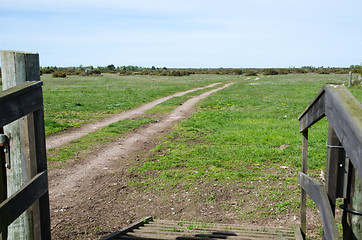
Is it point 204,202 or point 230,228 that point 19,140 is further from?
point 204,202

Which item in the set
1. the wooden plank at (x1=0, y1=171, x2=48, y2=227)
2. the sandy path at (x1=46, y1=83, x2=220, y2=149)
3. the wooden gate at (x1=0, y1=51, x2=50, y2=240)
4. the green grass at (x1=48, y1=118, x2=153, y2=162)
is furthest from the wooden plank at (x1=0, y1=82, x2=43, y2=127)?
the sandy path at (x1=46, y1=83, x2=220, y2=149)

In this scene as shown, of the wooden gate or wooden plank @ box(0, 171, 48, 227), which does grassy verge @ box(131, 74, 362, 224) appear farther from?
wooden plank @ box(0, 171, 48, 227)

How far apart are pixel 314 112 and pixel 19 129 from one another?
2843mm

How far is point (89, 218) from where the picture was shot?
5.50 metres

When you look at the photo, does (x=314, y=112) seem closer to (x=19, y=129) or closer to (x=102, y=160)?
(x=19, y=129)

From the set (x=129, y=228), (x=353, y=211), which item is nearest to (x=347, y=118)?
(x=353, y=211)

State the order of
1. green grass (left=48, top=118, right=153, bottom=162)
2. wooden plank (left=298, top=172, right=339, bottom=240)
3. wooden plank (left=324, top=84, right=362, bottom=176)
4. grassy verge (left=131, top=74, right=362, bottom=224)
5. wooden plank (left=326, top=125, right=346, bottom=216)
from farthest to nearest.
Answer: green grass (left=48, top=118, right=153, bottom=162) → grassy verge (left=131, top=74, right=362, bottom=224) → wooden plank (left=326, top=125, right=346, bottom=216) → wooden plank (left=298, top=172, right=339, bottom=240) → wooden plank (left=324, top=84, right=362, bottom=176)

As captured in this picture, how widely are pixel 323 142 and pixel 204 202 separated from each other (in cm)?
583

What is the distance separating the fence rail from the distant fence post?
247cm

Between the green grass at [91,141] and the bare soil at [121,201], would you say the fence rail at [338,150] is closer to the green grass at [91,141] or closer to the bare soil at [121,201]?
the bare soil at [121,201]

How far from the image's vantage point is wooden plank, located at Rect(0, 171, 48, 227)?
2.34 m

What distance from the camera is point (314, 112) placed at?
327 cm

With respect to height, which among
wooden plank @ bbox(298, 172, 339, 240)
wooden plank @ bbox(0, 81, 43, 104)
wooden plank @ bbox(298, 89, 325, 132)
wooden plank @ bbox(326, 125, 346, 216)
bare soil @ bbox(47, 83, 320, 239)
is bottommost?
bare soil @ bbox(47, 83, 320, 239)

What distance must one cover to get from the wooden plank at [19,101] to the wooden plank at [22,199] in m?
0.61
